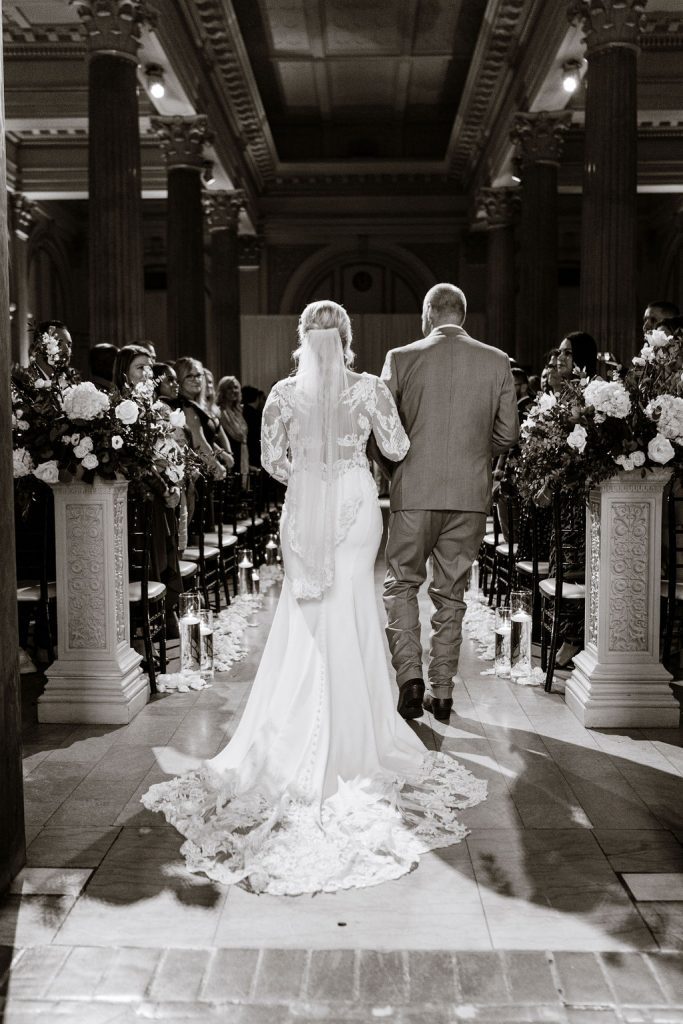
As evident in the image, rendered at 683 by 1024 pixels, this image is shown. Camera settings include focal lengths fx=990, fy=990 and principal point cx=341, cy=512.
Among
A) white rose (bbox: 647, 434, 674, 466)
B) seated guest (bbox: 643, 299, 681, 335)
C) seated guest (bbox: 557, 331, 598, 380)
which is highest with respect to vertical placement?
seated guest (bbox: 643, 299, 681, 335)

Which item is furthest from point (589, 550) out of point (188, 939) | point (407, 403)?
point (188, 939)

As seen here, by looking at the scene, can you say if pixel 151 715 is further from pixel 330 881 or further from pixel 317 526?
pixel 330 881

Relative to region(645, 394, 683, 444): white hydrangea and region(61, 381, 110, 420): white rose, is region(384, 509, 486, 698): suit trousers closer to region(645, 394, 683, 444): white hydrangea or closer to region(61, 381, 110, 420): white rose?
region(645, 394, 683, 444): white hydrangea

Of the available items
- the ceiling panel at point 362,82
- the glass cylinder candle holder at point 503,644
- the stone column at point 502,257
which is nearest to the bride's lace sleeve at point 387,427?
the glass cylinder candle holder at point 503,644

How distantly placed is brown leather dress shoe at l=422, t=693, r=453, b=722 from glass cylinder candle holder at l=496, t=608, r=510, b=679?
86cm

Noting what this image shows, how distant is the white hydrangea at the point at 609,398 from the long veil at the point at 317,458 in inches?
56.9

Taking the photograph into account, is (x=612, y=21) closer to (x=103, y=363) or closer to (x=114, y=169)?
(x=114, y=169)

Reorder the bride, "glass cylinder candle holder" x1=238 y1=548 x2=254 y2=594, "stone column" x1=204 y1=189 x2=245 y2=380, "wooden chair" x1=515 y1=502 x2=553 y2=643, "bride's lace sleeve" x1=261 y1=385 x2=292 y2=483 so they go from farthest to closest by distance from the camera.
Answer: "stone column" x1=204 y1=189 x2=245 y2=380
"glass cylinder candle holder" x1=238 y1=548 x2=254 y2=594
"wooden chair" x1=515 y1=502 x2=553 y2=643
"bride's lace sleeve" x1=261 y1=385 x2=292 y2=483
the bride

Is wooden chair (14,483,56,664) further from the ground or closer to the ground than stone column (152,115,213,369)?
closer to the ground

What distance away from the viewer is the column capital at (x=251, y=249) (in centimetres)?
2219

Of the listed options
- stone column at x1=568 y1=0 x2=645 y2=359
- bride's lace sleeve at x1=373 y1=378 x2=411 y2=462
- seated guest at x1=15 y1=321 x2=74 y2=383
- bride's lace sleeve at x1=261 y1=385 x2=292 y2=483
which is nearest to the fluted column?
bride's lace sleeve at x1=261 y1=385 x2=292 y2=483

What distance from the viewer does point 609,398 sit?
4.84m

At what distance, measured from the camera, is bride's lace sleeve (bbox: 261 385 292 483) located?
4113mm

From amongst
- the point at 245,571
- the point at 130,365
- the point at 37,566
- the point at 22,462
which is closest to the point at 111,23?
the point at 130,365
